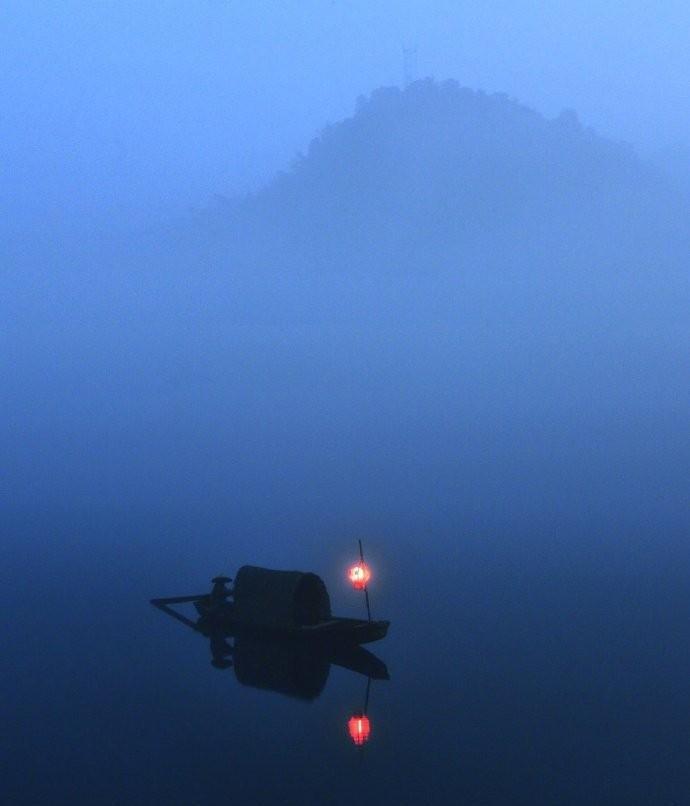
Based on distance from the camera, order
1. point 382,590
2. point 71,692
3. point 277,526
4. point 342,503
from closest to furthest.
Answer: point 71,692 → point 382,590 → point 277,526 → point 342,503

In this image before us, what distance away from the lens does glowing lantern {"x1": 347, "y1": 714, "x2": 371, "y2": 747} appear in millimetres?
26172

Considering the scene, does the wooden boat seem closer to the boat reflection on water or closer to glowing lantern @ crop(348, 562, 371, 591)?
the boat reflection on water

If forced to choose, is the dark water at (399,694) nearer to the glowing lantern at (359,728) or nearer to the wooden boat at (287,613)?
the glowing lantern at (359,728)

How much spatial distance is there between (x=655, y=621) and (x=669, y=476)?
47.7m

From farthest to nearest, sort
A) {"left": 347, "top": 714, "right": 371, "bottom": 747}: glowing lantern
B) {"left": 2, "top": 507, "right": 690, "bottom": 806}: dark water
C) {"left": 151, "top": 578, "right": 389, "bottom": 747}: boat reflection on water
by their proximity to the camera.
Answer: {"left": 151, "top": 578, "right": 389, "bottom": 747}: boat reflection on water
{"left": 347, "top": 714, "right": 371, "bottom": 747}: glowing lantern
{"left": 2, "top": 507, "right": 690, "bottom": 806}: dark water

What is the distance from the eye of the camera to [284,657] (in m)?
32.2

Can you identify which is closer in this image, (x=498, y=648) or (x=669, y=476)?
(x=498, y=648)

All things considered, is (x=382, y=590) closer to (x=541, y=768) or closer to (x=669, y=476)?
(x=541, y=768)

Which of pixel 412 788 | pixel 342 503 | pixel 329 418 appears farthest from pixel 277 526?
pixel 329 418

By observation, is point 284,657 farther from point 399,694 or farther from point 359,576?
point 399,694

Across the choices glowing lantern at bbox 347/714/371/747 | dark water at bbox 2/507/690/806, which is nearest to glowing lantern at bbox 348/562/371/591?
dark water at bbox 2/507/690/806

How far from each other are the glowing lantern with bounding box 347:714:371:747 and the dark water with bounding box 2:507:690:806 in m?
0.23

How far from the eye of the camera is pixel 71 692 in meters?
30.2

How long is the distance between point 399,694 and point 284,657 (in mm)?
A: 4560
